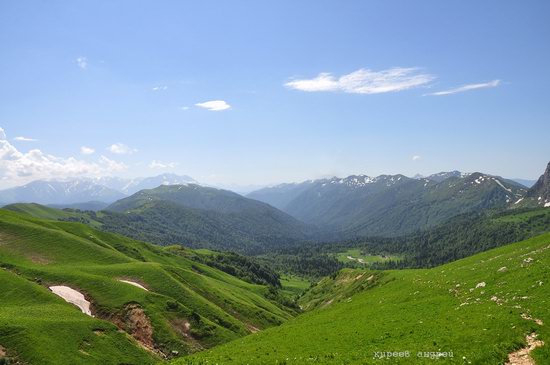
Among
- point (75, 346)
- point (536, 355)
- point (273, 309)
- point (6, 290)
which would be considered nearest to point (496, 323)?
point (536, 355)

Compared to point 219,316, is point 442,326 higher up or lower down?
higher up

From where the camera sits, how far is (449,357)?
2642 cm

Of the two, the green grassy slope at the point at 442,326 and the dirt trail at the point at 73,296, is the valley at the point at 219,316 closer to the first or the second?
the green grassy slope at the point at 442,326

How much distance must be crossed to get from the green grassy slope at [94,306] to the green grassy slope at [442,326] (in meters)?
19.4

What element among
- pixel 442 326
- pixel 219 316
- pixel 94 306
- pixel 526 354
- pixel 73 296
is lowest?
pixel 219 316

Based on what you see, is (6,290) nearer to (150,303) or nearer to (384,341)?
(150,303)

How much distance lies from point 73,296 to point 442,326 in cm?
6393

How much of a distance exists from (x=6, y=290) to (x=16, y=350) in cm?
2089

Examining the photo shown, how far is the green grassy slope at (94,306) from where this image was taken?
4950cm

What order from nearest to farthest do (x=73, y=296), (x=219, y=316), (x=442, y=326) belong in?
(x=442, y=326), (x=73, y=296), (x=219, y=316)

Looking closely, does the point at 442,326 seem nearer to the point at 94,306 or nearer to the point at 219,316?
the point at 219,316

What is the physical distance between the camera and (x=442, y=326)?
34.5 metres

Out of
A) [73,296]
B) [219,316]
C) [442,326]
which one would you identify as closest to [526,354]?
[442,326]

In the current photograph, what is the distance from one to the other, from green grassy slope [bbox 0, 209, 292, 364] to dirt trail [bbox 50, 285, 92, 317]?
1.22m
